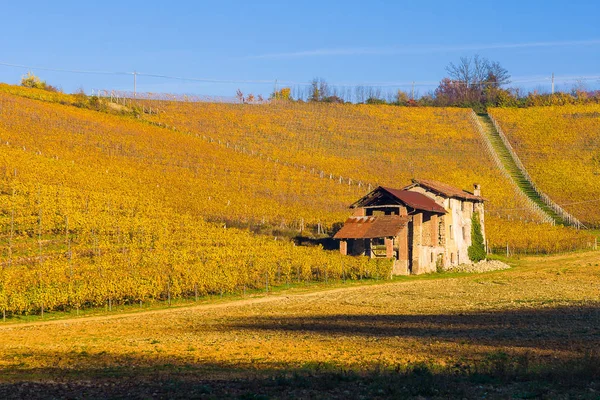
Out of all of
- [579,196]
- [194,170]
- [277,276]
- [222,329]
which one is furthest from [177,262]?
[579,196]

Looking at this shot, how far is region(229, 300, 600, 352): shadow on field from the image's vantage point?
2434cm

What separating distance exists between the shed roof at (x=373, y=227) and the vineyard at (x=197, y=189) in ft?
9.39

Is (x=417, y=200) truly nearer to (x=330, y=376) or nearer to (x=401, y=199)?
(x=401, y=199)

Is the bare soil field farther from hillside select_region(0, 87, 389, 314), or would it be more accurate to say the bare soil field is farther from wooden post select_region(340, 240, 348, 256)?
wooden post select_region(340, 240, 348, 256)

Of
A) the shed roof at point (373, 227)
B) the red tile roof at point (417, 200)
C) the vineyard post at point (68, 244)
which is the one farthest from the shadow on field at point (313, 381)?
the red tile roof at point (417, 200)

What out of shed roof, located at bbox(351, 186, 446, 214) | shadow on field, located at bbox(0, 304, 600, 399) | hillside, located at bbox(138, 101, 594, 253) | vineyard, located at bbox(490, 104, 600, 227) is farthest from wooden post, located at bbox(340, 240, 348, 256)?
vineyard, located at bbox(490, 104, 600, 227)

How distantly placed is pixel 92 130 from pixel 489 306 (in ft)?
235

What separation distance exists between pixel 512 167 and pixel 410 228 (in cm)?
5809

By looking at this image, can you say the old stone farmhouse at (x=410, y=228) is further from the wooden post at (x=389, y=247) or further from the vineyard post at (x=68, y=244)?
the vineyard post at (x=68, y=244)

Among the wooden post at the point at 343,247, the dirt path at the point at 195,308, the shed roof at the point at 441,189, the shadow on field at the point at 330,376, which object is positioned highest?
the shed roof at the point at 441,189

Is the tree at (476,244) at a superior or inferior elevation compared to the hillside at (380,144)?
inferior

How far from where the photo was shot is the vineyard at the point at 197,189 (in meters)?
45.8

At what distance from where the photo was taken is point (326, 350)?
23.2 metres

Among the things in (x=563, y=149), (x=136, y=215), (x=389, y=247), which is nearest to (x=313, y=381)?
(x=389, y=247)
